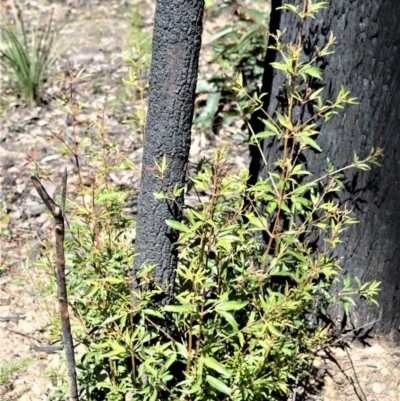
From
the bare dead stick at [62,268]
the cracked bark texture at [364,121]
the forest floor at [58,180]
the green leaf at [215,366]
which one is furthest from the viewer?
the forest floor at [58,180]

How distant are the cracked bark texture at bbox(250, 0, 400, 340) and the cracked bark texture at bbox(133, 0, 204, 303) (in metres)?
0.63

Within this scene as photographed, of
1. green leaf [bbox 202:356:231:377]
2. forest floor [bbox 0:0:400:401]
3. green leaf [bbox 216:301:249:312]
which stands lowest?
forest floor [bbox 0:0:400:401]

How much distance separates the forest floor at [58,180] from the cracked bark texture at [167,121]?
20 cm

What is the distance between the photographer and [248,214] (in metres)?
2.33

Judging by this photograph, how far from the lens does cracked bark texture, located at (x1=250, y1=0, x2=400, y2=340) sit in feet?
8.96

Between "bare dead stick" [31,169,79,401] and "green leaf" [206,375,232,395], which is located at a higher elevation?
"bare dead stick" [31,169,79,401]

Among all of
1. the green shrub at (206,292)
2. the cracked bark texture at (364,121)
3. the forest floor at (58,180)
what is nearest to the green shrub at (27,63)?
the forest floor at (58,180)

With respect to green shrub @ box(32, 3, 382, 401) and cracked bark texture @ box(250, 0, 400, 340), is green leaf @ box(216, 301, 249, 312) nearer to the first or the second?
green shrub @ box(32, 3, 382, 401)

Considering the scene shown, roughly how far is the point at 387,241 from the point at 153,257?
1.20 meters

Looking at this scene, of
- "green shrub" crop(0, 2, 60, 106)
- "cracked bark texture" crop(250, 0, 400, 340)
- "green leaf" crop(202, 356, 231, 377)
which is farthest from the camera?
"green shrub" crop(0, 2, 60, 106)

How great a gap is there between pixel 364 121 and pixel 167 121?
0.96 m

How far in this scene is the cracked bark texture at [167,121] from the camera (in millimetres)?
2299

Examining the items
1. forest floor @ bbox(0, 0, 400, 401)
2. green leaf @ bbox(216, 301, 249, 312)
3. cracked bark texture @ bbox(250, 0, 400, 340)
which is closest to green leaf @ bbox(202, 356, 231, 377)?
green leaf @ bbox(216, 301, 249, 312)

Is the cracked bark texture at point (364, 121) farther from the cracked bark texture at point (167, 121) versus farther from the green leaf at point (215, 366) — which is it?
the green leaf at point (215, 366)
